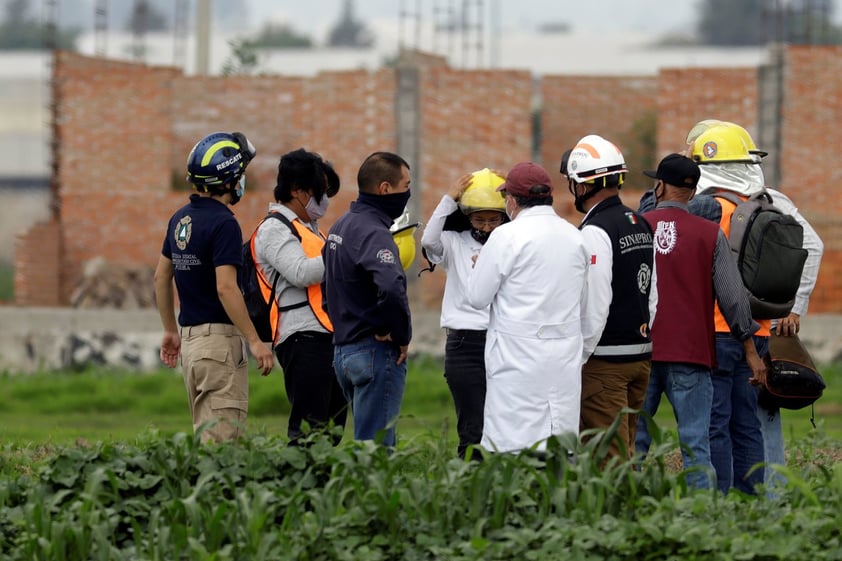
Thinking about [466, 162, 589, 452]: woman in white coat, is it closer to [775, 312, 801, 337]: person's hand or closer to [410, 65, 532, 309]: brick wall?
[775, 312, 801, 337]: person's hand

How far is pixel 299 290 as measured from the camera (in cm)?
832

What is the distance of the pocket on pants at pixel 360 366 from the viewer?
7816mm

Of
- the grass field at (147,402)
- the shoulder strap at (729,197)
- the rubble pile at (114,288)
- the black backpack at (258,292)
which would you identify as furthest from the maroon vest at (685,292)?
the rubble pile at (114,288)

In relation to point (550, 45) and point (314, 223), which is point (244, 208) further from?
point (550, 45)

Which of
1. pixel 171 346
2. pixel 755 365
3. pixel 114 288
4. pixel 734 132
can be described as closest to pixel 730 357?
pixel 755 365

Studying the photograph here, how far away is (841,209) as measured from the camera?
61.1ft

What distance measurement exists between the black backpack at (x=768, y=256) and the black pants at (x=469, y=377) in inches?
61.0

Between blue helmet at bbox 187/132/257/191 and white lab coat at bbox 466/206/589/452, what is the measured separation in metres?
1.57

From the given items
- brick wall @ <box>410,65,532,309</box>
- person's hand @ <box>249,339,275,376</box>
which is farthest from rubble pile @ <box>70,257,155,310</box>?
person's hand @ <box>249,339,275,376</box>

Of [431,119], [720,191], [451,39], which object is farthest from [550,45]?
[720,191]

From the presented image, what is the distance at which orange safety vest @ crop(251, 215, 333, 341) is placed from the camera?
8.29m

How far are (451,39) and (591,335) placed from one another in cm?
1884

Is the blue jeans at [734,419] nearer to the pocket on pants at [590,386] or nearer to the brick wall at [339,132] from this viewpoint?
the pocket on pants at [590,386]

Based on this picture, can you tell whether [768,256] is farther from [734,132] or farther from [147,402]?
[147,402]
